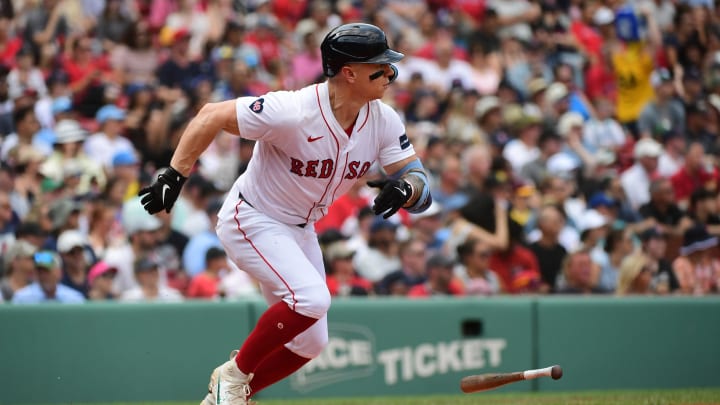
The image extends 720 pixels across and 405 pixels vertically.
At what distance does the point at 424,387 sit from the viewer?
930cm

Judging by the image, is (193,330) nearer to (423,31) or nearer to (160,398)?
(160,398)

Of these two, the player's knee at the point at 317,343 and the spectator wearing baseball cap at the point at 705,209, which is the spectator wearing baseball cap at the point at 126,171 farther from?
the spectator wearing baseball cap at the point at 705,209

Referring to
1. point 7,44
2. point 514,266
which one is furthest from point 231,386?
point 7,44

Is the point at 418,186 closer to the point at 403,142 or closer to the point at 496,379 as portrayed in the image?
the point at 403,142

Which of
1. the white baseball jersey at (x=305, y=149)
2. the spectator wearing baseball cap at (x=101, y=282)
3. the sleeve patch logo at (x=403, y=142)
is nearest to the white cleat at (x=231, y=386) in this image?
the white baseball jersey at (x=305, y=149)

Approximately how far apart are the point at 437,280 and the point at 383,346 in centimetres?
113

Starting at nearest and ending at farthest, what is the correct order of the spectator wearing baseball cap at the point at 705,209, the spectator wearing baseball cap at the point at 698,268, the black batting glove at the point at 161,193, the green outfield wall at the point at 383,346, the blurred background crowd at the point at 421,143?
1. the black batting glove at the point at 161,193
2. the green outfield wall at the point at 383,346
3. the blurred background crowd at the point at 421,143
4. the spectator wearing baseball cap at the point at 698,268
5. the spectator wearing baseball cap at the point at 705,209

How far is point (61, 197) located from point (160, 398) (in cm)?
268

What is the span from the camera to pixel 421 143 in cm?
1284

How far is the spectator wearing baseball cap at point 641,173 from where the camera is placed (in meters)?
12.7

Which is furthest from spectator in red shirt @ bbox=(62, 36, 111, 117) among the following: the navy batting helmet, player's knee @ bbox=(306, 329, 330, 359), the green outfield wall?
the navy batting helmet

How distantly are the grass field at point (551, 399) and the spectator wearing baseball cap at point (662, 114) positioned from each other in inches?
227

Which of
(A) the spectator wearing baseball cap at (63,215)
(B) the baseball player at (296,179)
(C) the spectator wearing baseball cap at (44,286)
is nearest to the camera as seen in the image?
(B) the baseball player at (296,179)

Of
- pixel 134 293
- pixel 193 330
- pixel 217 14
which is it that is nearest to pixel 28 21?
pixel 217 14
